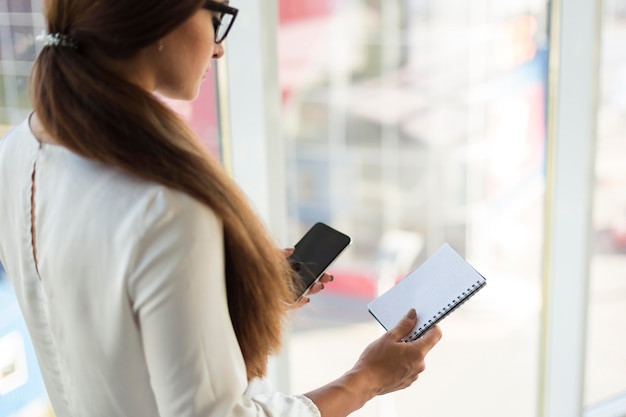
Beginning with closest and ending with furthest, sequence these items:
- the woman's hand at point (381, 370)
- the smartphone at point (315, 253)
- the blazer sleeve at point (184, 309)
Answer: the blazer sleeve at point (184, 309) < the woman's hand at point (381, 370) < the smartphone at point (315, 253)

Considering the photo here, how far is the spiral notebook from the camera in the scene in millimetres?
1052

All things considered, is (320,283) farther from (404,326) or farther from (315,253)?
(404,326)

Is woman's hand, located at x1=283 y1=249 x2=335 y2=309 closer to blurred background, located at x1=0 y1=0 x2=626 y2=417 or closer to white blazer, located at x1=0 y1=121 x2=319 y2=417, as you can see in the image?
white blazer, located at x1=0 y1=121 x2=319 y2=417

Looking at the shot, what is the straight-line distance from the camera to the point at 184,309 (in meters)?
0.73

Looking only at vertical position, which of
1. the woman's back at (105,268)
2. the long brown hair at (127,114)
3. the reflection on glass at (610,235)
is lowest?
the reflection on glass at (610,235)

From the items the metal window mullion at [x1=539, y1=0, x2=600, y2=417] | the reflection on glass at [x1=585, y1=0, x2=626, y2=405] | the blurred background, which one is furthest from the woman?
the reflection on glass at [x1=585, y1=0, x2=626, y2=405]

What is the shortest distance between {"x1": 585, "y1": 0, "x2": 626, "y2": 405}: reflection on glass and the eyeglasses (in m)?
2.06

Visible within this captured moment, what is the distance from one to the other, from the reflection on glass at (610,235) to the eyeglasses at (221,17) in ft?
6.74

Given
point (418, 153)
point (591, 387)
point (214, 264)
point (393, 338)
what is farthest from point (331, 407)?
point (418, 153)

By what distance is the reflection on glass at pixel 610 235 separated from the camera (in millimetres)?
2725

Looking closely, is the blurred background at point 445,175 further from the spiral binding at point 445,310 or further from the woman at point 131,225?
the woman at point 131,225

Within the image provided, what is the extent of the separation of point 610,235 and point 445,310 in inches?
85.8

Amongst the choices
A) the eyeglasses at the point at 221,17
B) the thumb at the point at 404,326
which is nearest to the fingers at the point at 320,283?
the thumb at the point at 404,326

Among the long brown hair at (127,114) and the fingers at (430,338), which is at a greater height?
the long brown hair at (127,114)
